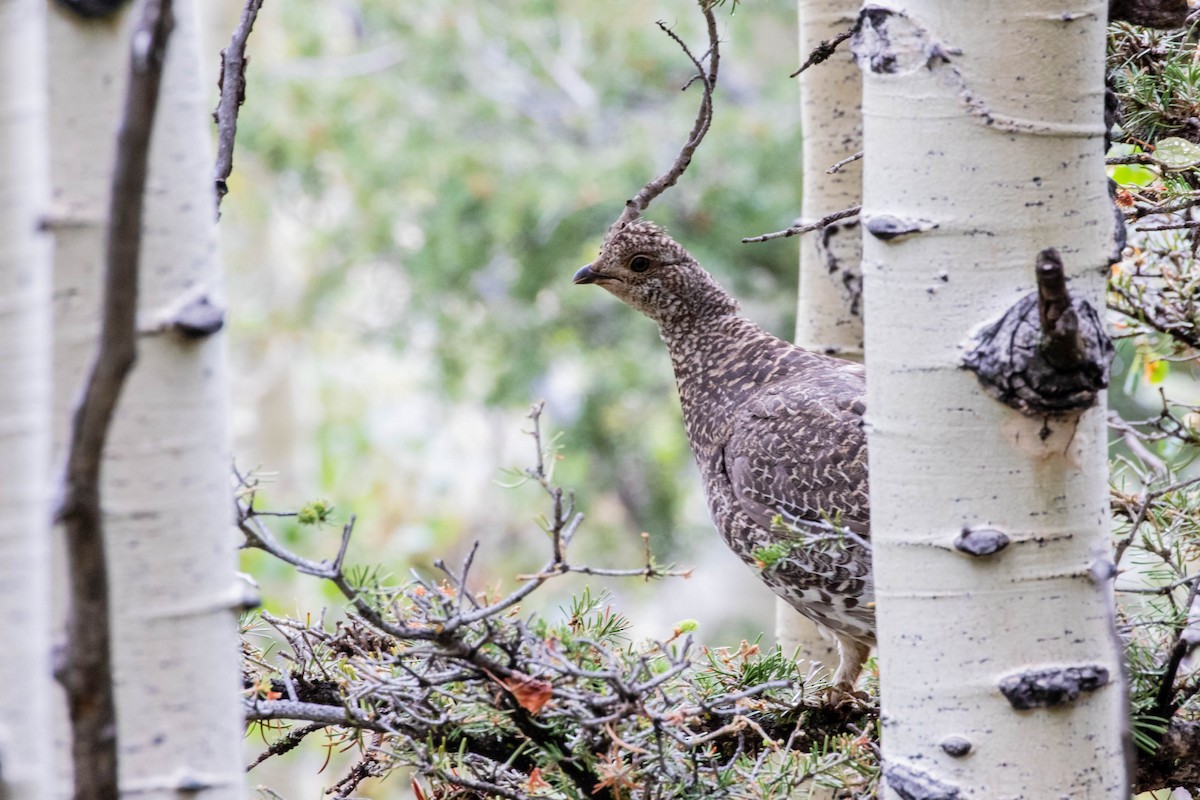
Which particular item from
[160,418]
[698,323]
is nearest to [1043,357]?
[160,418]

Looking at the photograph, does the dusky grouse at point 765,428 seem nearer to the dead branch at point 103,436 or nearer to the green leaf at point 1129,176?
the green leaf at point 1129,176

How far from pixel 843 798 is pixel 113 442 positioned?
0.91 m

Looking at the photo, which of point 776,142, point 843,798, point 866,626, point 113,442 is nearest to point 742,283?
point 776,142

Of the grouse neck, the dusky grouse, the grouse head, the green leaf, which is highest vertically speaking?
the green leaf

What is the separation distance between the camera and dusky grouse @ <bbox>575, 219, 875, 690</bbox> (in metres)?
1.83

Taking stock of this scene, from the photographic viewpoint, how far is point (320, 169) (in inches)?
247

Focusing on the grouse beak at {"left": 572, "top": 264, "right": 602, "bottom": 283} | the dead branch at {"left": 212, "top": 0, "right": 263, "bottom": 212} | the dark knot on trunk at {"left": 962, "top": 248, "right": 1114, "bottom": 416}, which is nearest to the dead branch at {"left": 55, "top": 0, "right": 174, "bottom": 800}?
the dark knot on trunk at {"left": 962, "top": 248, "right": 1114, "bottom": 416}

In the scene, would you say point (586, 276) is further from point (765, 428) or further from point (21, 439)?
point (21, 439)

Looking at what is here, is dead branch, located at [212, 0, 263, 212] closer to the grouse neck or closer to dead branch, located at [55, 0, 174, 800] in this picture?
dead branch, located at [55, 0, 174, 800]

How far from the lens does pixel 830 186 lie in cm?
212

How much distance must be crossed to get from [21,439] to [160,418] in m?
0.09

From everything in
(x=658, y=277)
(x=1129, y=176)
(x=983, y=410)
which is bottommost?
(x=983, y=410)

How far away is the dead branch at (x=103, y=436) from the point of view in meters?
0.64

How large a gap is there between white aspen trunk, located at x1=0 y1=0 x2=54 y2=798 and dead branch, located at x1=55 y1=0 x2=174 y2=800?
0.04 metres
